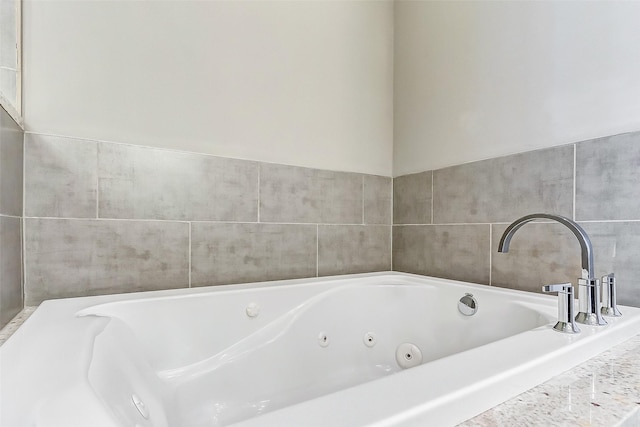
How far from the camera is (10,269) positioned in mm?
865

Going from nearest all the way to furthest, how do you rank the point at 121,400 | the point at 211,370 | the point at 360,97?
the point at 121,400 → the point at 211,370 → the point at 360,97

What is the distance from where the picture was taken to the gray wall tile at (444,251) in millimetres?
1371

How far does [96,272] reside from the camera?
111cm

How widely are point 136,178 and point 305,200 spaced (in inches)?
26.7

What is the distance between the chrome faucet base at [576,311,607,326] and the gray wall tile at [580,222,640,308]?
37cm

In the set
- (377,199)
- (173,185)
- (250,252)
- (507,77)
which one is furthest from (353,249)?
(507,77)

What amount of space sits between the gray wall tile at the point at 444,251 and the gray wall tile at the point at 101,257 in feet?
3.42

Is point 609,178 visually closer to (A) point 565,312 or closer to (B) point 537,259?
(B) point 537,259

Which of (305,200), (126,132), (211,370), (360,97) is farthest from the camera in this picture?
(360,97)

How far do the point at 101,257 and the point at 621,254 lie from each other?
5.35ft

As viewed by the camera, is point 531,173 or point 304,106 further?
point 304,106

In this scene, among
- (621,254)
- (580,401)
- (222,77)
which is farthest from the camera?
(222,77)

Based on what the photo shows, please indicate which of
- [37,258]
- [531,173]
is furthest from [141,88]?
[531,173]

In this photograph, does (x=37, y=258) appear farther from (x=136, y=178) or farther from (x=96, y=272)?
(x=136, y=178)
